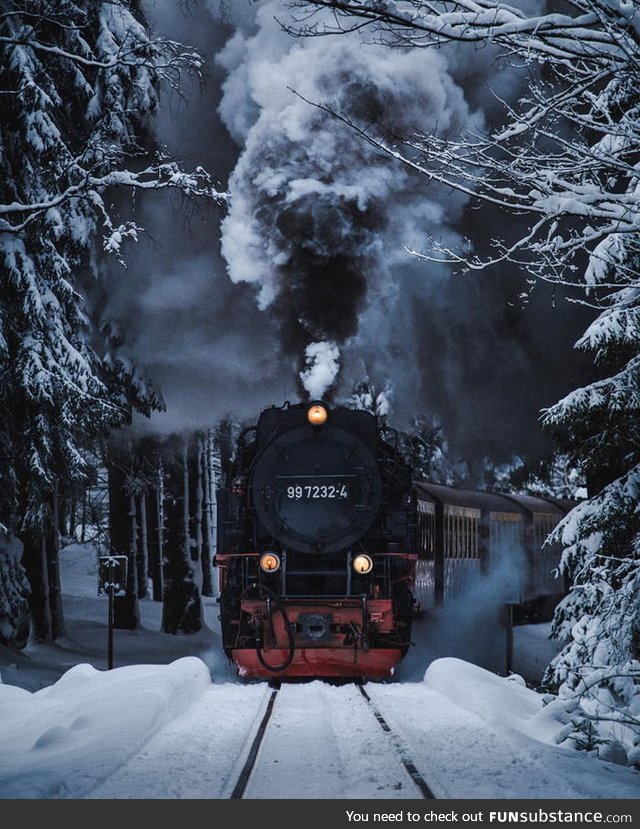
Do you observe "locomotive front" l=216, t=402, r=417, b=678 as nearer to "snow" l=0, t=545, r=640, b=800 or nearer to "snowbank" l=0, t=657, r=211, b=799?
"snow" l=0, t=545, r=640, b=800

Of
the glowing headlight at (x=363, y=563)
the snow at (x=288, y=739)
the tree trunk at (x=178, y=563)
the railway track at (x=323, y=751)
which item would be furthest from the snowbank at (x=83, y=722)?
the tree trunk at (x=178, y=563)

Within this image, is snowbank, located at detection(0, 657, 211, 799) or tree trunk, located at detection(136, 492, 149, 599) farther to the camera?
tree trunk, located at detection(136, 492, 149, 599)

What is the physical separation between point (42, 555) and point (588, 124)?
13970 millimetres

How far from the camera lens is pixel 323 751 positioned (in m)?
7.93

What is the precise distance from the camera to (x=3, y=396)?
1377 cm

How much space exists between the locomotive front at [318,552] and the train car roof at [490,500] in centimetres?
471

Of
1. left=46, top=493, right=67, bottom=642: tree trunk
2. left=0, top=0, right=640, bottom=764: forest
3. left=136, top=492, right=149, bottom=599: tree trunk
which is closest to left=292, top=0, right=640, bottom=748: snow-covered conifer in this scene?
left=0, top=0, right=640, bottom=764: forest

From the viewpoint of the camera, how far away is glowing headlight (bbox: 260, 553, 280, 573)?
12.4 metres

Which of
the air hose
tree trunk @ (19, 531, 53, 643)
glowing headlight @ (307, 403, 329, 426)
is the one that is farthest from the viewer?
tree trunk @ (19, 531, 53, 643)

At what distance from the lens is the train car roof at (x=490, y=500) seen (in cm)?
1917

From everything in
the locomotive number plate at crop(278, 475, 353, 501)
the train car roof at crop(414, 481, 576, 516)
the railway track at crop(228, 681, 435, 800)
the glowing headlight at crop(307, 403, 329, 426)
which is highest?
the glowing headlight at crop(307, 403, 329, 426)

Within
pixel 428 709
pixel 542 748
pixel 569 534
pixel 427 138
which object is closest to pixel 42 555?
pixel 428 709

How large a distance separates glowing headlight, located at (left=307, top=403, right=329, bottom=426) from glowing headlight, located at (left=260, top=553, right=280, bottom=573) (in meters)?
1.86

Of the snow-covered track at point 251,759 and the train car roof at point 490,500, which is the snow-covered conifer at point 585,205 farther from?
the train car roof at point 490,500
